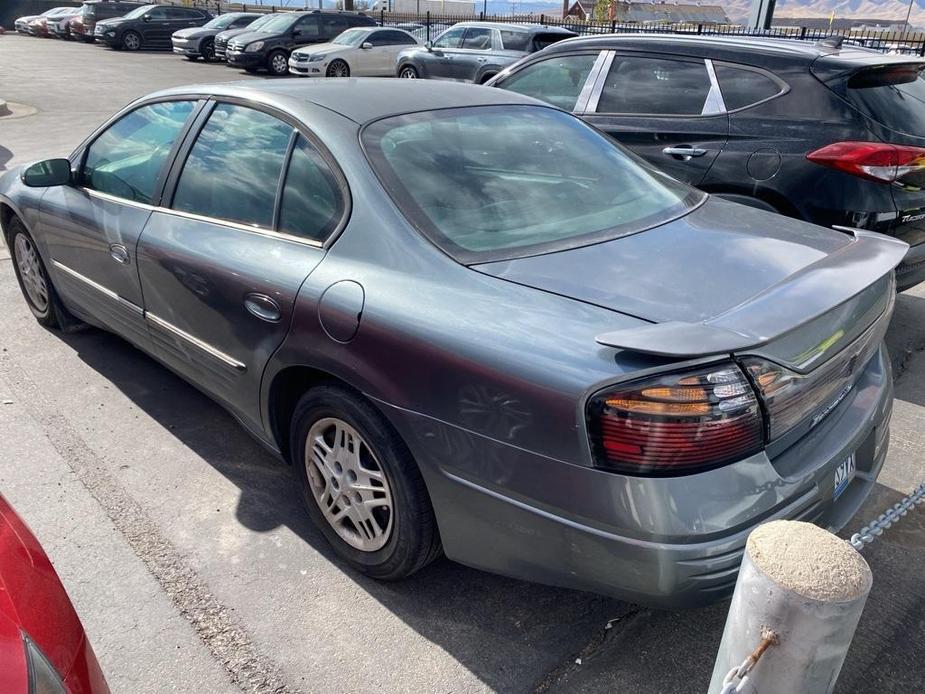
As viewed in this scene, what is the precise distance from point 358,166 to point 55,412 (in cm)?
227

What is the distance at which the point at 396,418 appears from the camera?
2262mm

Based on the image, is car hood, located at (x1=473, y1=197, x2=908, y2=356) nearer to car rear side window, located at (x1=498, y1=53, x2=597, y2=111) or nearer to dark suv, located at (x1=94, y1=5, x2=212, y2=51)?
car rear side window, located at (x1=498, y1=53, x2=597, y2=111)

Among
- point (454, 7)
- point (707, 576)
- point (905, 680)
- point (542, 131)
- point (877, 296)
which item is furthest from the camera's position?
point (454, 7)

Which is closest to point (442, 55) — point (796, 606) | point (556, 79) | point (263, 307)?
point (556, 79)

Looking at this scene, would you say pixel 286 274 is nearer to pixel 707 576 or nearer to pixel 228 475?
pixel 228 475

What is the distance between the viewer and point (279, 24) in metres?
22.0

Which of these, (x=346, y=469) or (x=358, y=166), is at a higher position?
(x=358, y=166)

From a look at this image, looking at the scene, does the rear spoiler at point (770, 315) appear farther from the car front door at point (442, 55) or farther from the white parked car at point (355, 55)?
the white parked car at point (355, 55)

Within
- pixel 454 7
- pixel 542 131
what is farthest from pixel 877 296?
pixel 454 7

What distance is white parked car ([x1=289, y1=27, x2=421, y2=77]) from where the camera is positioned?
62.8 ft

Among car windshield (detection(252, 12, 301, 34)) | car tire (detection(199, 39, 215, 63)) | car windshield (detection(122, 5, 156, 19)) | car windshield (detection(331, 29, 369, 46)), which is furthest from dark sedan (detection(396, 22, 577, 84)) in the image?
car windshield (detection(122, 5, 156, 19))

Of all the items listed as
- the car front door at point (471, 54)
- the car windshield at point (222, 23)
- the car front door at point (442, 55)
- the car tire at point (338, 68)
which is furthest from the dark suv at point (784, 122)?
the car windshield at point (222, 23)

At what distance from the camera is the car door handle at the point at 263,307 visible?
261 centimetres

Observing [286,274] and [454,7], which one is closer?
[286,274]
